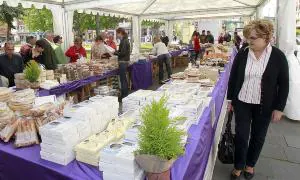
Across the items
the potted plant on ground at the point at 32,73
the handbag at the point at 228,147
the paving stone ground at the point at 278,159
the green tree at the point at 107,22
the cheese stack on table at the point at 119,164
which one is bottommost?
the paving stone ground at the point at 278,159

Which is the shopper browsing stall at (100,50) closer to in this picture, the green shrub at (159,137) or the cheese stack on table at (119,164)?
the cheese stack on table at (119,164)

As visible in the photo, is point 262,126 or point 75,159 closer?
point 75,159

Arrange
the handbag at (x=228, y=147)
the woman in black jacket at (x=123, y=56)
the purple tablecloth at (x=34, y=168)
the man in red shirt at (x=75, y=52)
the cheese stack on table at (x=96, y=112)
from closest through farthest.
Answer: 1. the purple tablecloth at (x=34, y=168)
2. the cheese stack on table at (x=96, y=112)
3. the handbag at (x=228, y=147)
4. the woman in black jacket at (x=123, y=56)
5. the man in red shirt at (x=75, y=52)

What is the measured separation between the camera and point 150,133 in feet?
4.28

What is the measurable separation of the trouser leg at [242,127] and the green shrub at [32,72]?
2856 millimetres

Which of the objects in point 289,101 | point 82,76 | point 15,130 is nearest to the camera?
point 15,130

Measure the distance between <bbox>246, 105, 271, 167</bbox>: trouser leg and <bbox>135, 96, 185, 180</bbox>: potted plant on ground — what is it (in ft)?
4.32

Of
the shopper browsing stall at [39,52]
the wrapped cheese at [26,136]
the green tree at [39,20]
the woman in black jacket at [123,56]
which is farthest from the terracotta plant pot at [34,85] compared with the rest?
the green tree at [39,20]

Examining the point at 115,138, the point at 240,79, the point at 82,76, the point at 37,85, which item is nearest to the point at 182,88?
the point at 240,79

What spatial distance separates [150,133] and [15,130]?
1.24 meters

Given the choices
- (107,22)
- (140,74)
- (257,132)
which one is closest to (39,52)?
(140,74)

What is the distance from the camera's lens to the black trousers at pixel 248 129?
2350 millimetres

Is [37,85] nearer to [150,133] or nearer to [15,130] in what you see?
[15,130]

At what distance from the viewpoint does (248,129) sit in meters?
2.39
